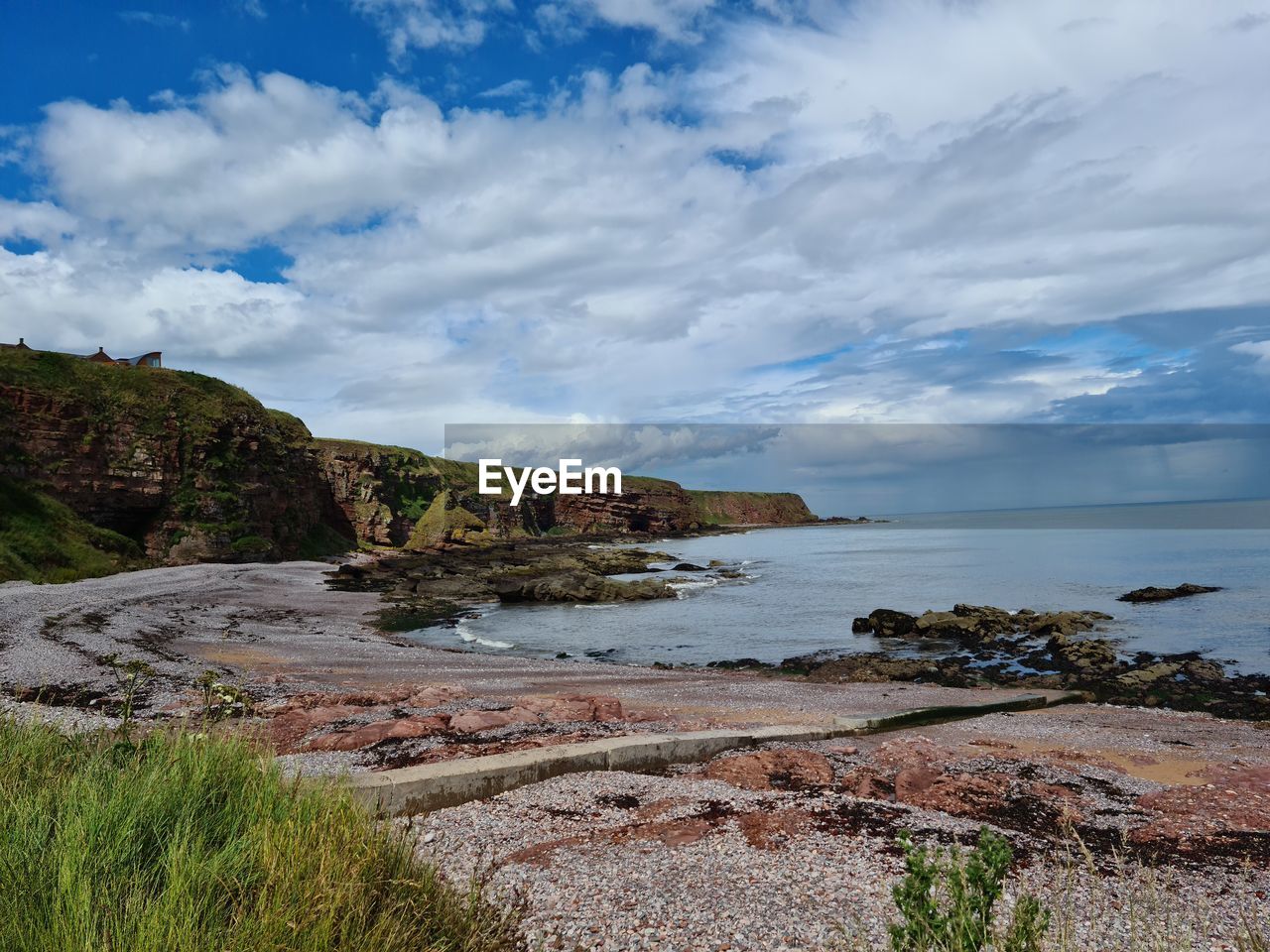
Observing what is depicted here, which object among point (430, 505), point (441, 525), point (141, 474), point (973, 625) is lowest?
point (973, 625)

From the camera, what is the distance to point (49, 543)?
41.2 meters

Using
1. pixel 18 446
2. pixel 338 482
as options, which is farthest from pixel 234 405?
pixel 338 482

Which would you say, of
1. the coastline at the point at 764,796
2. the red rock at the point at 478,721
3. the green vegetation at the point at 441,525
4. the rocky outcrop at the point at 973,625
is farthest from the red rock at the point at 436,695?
the green vegetation at the point at 441,525

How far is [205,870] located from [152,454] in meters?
58.4

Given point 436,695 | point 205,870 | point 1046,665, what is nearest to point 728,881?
point 205,870

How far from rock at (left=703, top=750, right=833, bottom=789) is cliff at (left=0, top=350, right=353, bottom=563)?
172ft

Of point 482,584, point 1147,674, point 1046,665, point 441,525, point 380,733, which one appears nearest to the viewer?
point 380,733

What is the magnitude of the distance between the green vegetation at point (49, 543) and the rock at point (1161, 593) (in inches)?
2291

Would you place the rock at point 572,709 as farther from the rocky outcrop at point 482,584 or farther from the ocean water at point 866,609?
the rocky outcrop at point 482,584

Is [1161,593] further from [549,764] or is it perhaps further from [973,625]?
[549,764]

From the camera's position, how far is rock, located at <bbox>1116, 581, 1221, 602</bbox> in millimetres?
38406

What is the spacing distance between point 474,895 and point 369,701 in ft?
34.6

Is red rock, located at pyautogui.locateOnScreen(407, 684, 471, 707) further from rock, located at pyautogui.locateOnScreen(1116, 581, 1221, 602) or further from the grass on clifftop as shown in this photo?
rock, located at pyautogui.locateOnScreen(1116, 581, 1221, 602)

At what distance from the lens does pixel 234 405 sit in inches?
2429
